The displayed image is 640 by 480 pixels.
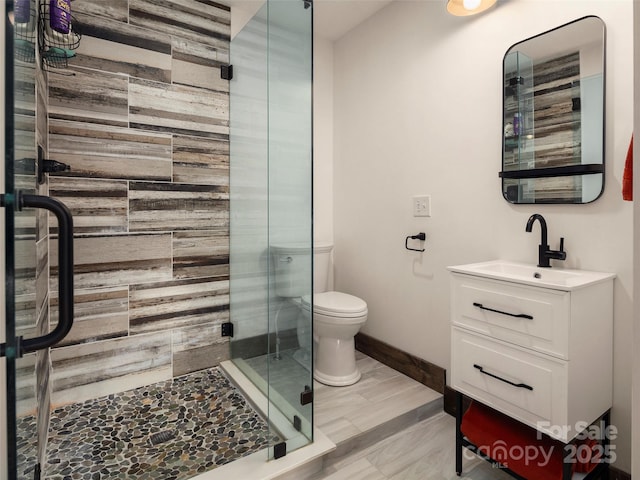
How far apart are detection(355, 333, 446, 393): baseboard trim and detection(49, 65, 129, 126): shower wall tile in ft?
7.21

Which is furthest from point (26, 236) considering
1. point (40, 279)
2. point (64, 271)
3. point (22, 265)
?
point (40, 279)

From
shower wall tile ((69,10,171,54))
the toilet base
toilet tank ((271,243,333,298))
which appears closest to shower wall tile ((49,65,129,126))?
shower wall tile ((69,10,171,54))

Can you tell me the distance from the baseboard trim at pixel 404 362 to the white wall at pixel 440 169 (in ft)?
0.20

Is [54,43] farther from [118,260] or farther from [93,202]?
[118,260]

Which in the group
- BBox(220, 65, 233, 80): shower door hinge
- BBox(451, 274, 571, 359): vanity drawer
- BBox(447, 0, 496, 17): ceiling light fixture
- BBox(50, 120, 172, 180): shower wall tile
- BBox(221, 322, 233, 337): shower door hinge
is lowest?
BBox(221, 322, 233, 337): shower door hinge

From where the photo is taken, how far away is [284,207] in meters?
1.82

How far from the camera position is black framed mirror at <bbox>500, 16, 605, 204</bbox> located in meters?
1.61

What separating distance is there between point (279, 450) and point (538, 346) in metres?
1.15

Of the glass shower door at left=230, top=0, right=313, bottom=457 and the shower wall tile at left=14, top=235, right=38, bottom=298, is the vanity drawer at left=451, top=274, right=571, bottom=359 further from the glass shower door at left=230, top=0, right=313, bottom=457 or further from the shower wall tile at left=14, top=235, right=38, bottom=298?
the shower wall tile at left=14, top=235, right=38, bottom=298

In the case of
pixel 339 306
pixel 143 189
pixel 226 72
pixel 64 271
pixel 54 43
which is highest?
pixel 226 72

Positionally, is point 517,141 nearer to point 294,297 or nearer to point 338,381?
point 294,297

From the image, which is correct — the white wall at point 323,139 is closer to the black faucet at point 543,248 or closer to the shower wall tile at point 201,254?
the shower wall tile at point 201,254

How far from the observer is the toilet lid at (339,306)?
2291 mm

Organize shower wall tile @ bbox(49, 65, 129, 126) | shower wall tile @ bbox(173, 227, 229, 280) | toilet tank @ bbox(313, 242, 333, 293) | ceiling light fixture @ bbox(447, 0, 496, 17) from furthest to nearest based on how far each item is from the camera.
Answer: toilet tank @ bbox(313, 242, 333, 293) < shower wall tile @ bbox(173, 227, 229, 280) < shower wall tile @ bbox(49, 65, 129, 126) < ceiling light fixture @ bbox(447, 0, 496, 17)
